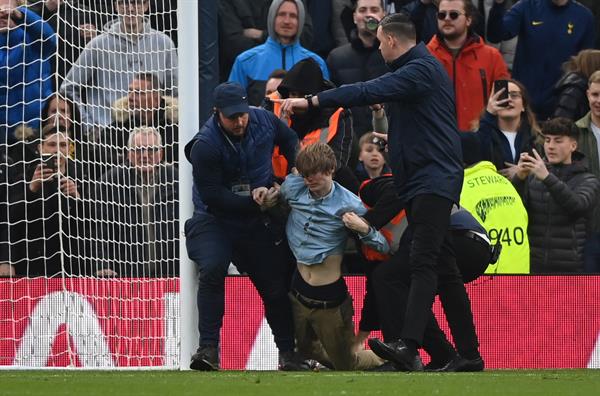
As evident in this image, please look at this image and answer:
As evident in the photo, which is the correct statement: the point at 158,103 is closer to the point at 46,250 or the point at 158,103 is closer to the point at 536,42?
the point at 46,250

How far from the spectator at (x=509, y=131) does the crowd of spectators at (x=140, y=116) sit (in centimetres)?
1

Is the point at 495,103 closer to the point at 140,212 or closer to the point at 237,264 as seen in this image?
the point at 237,264

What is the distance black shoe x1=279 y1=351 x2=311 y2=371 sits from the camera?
10.7 m

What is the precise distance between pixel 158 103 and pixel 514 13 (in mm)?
4691

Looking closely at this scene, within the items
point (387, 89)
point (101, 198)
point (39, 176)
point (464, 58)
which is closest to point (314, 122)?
point (387, 89)

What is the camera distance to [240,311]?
12.0 m

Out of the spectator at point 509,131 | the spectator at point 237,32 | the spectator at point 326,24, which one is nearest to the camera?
the spectator at point 509,131

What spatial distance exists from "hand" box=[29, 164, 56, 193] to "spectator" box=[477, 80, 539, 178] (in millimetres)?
3837

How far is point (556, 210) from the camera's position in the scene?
12.4 m

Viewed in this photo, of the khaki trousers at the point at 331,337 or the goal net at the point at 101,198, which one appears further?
the goal net at the point at 101,198

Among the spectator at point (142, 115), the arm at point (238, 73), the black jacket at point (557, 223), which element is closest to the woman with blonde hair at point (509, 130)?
the black jacket at point (557, 223)

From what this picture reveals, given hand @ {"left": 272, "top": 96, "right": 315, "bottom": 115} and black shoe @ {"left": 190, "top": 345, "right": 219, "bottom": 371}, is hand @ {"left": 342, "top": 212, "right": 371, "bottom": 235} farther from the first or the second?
black shoe @ {"left": 190, "top": 345, "right": 219, "bottom": 371}

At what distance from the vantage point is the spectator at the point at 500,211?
12.0 meters

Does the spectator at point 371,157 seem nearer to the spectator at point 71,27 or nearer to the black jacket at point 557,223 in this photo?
the black jacket at point 557,223
